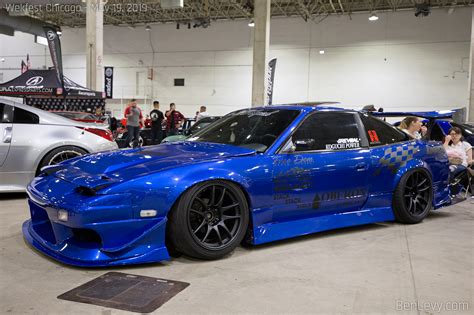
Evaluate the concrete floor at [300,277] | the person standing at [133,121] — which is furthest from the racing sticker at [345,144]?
the person standing at [133,121]

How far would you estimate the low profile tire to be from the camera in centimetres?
461

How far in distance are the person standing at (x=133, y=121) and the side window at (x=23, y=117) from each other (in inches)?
267

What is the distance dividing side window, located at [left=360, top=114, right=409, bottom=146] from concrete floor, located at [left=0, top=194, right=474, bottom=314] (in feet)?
3.25

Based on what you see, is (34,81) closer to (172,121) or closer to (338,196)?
(172,121)

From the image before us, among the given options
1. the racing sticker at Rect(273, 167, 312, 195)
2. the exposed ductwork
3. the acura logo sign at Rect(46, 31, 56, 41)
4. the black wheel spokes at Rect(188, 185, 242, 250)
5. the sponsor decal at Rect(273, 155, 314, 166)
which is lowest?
the black wheel spokes at Rect(188, 185, 242, 250)

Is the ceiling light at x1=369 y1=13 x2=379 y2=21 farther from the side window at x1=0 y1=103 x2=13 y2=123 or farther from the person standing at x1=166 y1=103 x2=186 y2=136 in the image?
the side window at x1=0 y1=103 x2=13 y2=123

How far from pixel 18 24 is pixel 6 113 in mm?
18668

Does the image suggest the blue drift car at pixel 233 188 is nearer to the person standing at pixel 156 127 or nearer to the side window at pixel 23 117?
the side window at pixel 23 117

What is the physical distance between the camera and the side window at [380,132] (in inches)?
180

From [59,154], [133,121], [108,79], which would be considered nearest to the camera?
[59,154]

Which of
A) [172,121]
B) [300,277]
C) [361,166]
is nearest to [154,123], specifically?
[172,121]

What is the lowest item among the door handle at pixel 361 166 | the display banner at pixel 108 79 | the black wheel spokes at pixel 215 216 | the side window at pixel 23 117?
the black wheel spokes at pixel 215 216

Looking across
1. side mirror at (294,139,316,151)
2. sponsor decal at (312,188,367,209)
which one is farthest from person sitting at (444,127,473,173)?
side mirror at (294,139,316,151)

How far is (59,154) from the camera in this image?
5641 mm
